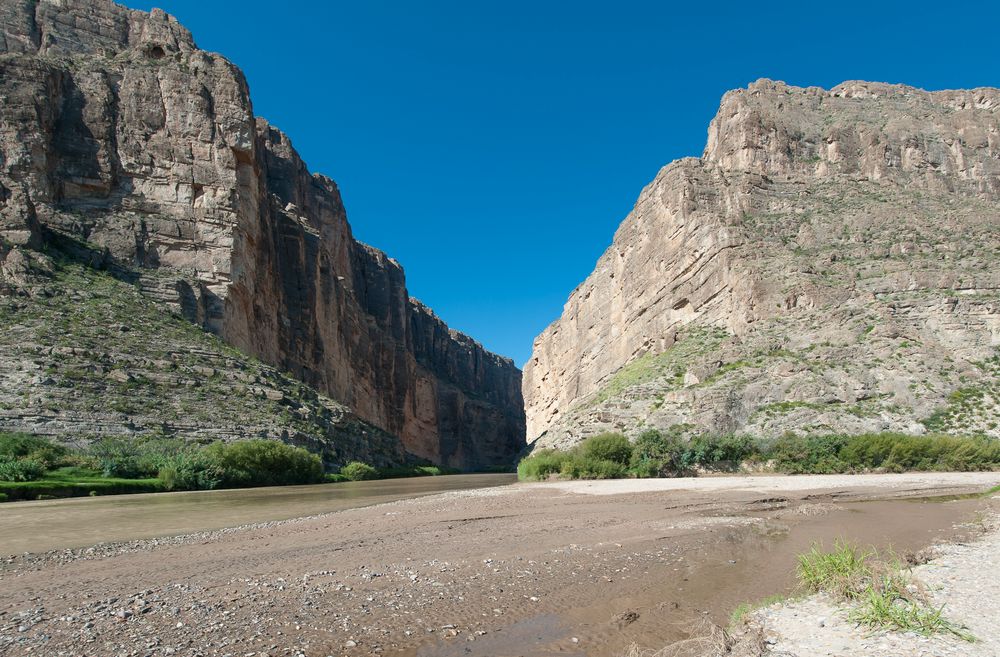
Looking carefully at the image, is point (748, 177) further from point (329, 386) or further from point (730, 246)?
point (329, 386)

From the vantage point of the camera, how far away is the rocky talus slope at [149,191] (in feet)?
133

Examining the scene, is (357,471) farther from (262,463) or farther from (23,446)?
(23,446)

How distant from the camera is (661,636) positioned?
5.57 meters

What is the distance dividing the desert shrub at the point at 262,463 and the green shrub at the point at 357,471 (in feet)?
17.1

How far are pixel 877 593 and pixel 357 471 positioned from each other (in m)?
37.2

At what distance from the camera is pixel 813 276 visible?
136 feet

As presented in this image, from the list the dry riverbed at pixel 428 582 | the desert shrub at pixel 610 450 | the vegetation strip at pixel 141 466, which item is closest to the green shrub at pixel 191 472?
the vegetation strip at pixel 141 466

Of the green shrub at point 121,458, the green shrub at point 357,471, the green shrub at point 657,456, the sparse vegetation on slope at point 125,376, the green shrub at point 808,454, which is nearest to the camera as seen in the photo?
the green shrub at point 121,458

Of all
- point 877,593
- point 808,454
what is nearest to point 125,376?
point 877,593

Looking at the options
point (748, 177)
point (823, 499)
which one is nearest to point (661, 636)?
point (823, 499)

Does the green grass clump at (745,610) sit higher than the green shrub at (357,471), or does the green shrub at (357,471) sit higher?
the green grass clump at (745,610)

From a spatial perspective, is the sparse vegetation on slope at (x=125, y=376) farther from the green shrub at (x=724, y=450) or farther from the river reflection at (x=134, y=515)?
the green shrub at (x=724, y=450)

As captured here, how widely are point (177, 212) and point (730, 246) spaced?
47423 millimetres

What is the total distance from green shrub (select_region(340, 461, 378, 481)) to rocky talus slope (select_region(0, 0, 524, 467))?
7.85 m
